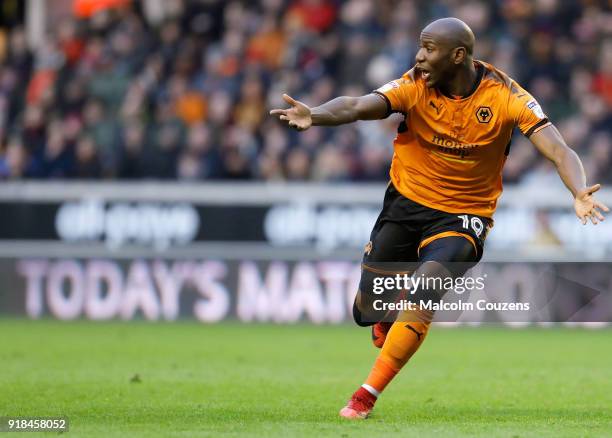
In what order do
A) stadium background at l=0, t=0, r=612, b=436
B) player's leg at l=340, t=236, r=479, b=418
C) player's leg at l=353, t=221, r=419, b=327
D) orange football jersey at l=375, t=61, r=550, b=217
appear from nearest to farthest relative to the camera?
1. player's leg at l=340, t=236, r=479, b=418
2. orange football jersey at l=375, t=61, r=550, b=217
3. player's leg at l=353, t=221, r=419, b=327
4. stadium background at l=0, t=0, r=612, b=436

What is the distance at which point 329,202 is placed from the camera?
55.6 ft

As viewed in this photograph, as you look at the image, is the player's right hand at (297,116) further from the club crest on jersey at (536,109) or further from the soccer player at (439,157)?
the club crest on jersey at (536,109)

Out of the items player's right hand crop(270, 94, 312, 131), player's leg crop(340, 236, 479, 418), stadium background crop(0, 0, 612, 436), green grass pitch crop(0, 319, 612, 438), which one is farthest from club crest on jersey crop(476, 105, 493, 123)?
stadium background crop(0, 0, 612, 436)

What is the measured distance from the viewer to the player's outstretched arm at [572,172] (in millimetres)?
7820

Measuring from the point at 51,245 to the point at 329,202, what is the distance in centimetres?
376

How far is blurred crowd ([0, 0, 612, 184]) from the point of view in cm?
1759

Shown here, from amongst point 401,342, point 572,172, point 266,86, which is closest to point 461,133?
point 572,172

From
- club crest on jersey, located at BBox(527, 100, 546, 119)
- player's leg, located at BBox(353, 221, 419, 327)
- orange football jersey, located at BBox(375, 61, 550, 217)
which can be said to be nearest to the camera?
club crest on jersey, located at BBox(527, 100, 546, 119)

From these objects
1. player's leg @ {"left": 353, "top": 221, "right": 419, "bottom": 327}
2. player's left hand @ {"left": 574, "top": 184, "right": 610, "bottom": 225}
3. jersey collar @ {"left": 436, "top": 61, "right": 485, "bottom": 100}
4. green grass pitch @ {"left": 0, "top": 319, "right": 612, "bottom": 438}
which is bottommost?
green grass pitch @ {"left": 0, "top": 319, "right": 612, "bottom": 438}

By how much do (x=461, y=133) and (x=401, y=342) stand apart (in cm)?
143

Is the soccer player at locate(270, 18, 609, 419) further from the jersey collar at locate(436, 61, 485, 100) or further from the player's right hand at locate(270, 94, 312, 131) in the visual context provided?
the player's right hand at locate(270, 94, 312, 131)

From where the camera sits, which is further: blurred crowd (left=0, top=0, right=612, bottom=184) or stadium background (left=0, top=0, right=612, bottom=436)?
blurred crowd (left=0, top=0, right=612, bottom=184)

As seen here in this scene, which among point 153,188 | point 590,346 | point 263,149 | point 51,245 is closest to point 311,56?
point 263,149

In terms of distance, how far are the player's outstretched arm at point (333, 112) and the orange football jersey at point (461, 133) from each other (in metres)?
0.17
